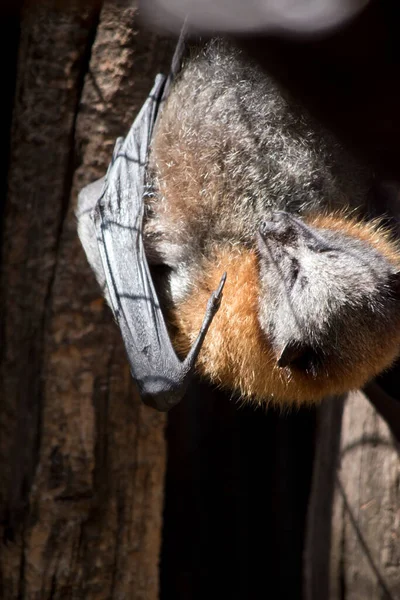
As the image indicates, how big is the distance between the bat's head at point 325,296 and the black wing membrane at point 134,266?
0.19 metres

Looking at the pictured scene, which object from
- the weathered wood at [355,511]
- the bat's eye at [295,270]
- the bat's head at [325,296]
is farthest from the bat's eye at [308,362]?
the weathered wood at [355,511]

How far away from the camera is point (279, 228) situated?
5.17ft

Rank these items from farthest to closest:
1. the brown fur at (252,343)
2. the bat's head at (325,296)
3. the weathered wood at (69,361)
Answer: the weathered wood at (69,361) < the brown fur at (252,343) < the bat's head at (325,296)

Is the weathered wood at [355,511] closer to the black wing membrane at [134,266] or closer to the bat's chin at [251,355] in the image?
the bat's chin at [251,355]

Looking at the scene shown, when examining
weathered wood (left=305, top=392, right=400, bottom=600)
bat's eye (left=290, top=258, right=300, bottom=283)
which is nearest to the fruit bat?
bat's eye (left=290, top=258, right=300, bottom=283)

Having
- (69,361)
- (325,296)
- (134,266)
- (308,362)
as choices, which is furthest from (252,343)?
(69,361)

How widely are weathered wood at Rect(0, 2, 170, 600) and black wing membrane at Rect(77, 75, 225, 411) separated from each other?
0.86 feet

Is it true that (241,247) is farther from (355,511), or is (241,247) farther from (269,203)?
(355,511)

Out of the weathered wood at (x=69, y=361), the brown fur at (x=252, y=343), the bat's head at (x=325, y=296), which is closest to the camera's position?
the bat's head at (x=325, y=296)

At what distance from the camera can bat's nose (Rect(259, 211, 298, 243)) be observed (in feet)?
5.15

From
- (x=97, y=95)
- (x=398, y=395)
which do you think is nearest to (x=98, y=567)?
(x=398, y=395)

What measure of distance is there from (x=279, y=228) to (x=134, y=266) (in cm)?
40

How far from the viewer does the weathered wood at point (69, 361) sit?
2170 mm

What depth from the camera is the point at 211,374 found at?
5.72 feet
